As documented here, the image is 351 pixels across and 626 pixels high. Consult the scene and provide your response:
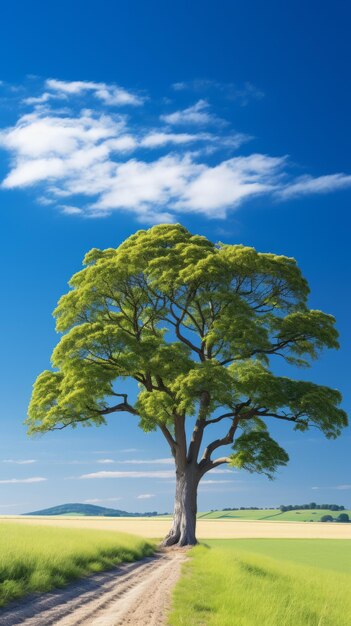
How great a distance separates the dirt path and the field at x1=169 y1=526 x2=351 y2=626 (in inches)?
19.9

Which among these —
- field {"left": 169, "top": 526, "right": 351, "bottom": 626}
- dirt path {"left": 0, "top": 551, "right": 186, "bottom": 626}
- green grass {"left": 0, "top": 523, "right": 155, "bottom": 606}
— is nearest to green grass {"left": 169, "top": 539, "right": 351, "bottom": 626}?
field {"left": 169, "top": 526, "right": 351, "bottom": 626}

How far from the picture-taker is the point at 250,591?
1426cm

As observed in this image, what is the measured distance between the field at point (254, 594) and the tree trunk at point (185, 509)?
450 cm

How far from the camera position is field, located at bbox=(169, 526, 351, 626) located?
11.5 m

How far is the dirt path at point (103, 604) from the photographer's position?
1045 cm

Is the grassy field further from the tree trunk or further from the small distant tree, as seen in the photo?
the tree trunk

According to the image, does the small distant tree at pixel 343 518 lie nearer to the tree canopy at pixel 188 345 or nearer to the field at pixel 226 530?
the field at pixel 226 530

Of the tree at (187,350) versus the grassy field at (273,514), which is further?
the grassy field at (273,514)

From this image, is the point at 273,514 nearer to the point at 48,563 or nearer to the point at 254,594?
the point at 48,563

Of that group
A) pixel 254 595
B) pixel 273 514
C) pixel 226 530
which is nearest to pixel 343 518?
pixel 273 514

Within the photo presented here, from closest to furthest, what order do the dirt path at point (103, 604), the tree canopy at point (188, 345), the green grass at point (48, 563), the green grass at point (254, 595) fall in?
the dirt path at point (103, 604) < the green grass at point (254, 595) < the green grass at point (48, 563) < the tree canopy at point (188, 345)

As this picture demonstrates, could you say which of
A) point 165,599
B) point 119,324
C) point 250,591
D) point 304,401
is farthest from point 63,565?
point 119,324

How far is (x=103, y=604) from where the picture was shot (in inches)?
490

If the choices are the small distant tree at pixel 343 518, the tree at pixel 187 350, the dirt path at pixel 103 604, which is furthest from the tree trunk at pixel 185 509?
the small distant tree at pixel 343 518
